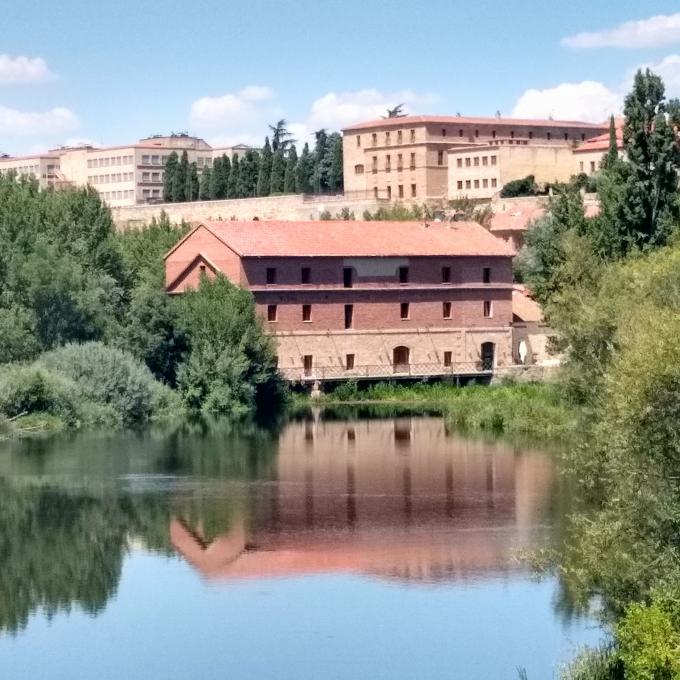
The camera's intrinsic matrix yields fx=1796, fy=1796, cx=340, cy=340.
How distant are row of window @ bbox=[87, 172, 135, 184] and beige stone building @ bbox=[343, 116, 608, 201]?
2441 centimetres

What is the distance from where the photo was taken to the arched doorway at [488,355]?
1691 inches

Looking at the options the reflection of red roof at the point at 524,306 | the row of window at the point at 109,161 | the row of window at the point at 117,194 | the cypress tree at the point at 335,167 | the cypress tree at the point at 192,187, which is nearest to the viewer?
the reflection of red roof at the point at 524,306

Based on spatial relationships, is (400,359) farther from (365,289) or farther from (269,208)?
(269,208)

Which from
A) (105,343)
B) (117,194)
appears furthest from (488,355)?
(117,194)

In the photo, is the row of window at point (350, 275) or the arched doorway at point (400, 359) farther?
the arched doorway at point (400, 359)

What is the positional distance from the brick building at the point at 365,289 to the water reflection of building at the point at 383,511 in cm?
792

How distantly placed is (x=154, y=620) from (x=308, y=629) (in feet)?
5.68

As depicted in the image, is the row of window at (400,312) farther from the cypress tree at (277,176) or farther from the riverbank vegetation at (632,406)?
the cypress tree at (277,176)

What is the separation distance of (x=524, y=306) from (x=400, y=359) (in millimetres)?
4783

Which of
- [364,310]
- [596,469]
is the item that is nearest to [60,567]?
[596,469]

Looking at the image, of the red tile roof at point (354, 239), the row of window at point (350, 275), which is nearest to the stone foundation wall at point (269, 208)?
the red tile roof at point (354, 239)

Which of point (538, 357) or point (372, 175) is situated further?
point (372, 175)

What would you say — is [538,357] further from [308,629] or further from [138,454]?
[308,629]

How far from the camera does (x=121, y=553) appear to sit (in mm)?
22250
